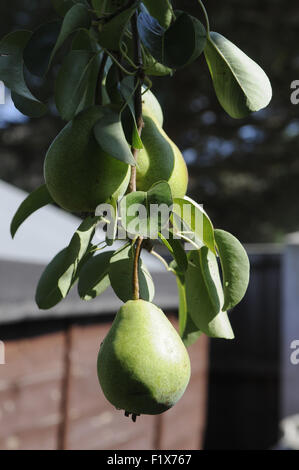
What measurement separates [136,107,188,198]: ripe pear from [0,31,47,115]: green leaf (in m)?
0.06

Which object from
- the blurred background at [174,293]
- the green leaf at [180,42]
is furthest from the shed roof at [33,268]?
the green leaf at [180,42]

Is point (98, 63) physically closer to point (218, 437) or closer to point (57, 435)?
point (57, 435)

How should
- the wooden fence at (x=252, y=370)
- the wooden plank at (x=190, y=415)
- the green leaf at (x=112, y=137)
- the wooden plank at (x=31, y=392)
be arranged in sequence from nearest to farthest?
1. the green leaf at (x=112, y=137)
2. the wooden plank at (x=31, y=392)
3. the wooden plank at (x=190, y=415)
4. the wooden fence at (x=252, y=370)

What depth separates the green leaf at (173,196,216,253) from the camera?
31 centimetres

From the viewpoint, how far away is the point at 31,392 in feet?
6.30

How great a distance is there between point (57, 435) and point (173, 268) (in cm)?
189

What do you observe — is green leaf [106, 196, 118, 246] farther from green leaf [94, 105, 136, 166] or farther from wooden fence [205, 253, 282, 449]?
wooden fence [205, 253, 282, 449]

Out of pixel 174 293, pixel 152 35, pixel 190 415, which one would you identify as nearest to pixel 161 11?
pixel 152 35

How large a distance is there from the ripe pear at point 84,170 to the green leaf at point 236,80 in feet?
0.23

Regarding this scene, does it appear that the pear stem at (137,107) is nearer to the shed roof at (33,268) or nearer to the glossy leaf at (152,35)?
the glossy leaf at (152,35)

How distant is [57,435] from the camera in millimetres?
2066

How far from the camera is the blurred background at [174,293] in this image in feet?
6.15

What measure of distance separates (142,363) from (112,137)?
0.36 feet
